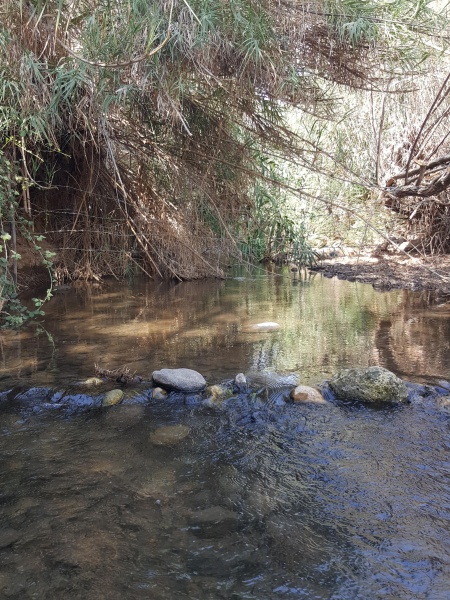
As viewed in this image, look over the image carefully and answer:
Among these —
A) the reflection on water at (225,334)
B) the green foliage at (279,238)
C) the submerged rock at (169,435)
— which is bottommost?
the submerged rock at (169,435)

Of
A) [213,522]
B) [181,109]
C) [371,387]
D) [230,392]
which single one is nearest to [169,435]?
[230,392]

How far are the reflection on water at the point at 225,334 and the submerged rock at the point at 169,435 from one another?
688mm

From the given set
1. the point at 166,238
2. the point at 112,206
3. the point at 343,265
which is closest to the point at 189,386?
the point at 166,238

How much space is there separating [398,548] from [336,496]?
0.33 m

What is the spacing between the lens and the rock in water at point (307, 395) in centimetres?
286

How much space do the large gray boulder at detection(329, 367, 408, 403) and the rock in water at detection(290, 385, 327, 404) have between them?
0.11 metres

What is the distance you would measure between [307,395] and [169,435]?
0.83 metres

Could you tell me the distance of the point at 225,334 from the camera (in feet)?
13.9

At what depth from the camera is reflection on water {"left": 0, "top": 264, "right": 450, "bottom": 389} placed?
3.39 metres

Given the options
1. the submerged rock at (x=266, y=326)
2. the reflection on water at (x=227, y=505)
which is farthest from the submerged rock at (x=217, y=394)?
the submerged rock at (x=266, y=326)

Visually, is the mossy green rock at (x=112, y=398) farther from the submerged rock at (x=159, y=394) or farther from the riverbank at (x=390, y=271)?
the riverbank at (x=390, y=271)

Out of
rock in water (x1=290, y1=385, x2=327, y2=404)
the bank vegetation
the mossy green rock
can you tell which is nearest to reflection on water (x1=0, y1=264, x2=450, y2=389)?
rock in water (x1=290, y1=385, x2=327, y2=404)

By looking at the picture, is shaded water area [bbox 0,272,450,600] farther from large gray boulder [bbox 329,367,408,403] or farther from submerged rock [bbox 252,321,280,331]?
submerged rock [bbox 252,321,280,331]

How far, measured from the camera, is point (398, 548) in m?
1.70
